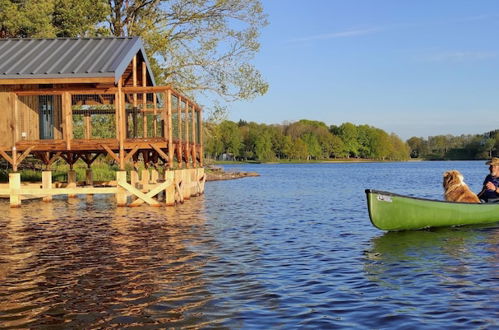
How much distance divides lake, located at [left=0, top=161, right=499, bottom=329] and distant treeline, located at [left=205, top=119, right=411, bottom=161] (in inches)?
4934

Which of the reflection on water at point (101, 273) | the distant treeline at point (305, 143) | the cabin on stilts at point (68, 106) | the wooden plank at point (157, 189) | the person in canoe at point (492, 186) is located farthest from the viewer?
the distant treeline at point (305, 143)

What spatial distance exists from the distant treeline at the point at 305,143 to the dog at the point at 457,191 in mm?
124909

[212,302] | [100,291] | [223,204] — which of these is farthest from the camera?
[223,204]

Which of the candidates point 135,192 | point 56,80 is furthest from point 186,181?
point 56,80

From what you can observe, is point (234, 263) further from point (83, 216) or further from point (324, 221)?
point (83, 216)

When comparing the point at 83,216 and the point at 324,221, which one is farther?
the point at 83,216

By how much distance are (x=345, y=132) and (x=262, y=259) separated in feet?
558

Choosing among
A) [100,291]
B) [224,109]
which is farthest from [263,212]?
[224,109]

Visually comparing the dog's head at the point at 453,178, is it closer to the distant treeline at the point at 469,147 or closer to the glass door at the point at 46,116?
the glass door at the point at 46,116

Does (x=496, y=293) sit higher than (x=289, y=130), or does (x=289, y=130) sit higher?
(x=289, y=130)

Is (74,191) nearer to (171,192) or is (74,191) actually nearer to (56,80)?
(171,192)

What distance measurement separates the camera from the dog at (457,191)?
1561 centimetres

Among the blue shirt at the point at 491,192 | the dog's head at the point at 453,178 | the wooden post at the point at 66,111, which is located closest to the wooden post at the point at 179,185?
the wooden post at the point at 66,111

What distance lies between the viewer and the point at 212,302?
324 inches
